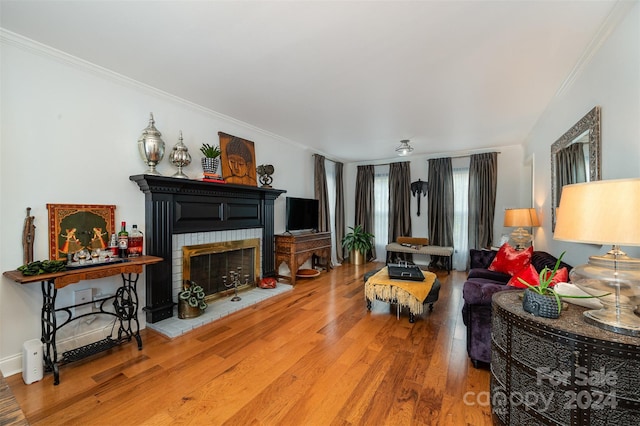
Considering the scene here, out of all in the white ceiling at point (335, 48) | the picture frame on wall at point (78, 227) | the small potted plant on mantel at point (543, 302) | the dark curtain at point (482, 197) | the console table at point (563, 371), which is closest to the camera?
the console table at point (563, 371)

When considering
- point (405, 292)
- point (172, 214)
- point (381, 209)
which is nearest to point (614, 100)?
point (405, 292)

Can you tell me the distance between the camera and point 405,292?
2.90 m

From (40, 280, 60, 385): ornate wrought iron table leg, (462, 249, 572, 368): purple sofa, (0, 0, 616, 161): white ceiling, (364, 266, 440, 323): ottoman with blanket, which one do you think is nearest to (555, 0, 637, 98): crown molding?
(0, 0, 616, 161): white ceiling

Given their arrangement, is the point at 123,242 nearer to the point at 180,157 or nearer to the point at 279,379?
the point at 180,157

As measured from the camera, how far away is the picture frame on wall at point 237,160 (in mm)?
3652

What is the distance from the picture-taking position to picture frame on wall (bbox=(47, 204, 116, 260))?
7.25ft

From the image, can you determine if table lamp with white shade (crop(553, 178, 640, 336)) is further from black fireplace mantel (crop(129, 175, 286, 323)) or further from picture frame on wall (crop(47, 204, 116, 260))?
picture frame on wall (crop(47, 204, 116, 260))

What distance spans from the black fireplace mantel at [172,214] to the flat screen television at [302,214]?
0.94m

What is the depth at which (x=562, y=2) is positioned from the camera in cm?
164

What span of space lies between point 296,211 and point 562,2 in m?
3.95

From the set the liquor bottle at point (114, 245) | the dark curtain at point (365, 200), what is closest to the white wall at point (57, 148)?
the liquor bottle at point (114, 245)

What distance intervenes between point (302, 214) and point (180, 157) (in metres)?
2.44

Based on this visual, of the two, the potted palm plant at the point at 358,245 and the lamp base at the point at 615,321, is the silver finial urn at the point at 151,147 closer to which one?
the lamp base at the point at 615,321

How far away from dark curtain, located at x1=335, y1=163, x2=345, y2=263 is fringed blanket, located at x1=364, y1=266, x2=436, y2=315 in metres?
3.08
